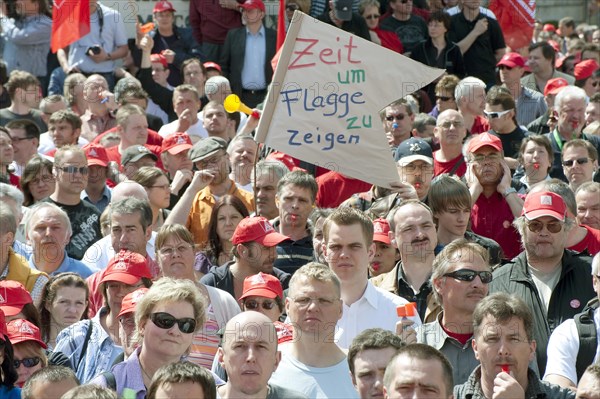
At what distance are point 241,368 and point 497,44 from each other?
422 inches

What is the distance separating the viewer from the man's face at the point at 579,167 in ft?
36.6

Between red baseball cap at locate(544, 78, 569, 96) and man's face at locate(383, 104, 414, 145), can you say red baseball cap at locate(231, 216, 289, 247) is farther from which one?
red baseball cap at locate(544, 78, 569, 96)

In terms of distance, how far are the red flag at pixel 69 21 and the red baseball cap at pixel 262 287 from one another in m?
7.42

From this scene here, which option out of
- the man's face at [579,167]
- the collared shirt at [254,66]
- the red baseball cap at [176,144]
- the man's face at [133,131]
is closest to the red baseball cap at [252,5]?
the collared shirt at [254,66]

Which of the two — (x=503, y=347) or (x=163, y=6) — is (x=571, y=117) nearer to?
(x=163, y=6)

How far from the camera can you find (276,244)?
931 centimetres

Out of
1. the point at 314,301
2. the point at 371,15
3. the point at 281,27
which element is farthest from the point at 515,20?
the point at 314,301

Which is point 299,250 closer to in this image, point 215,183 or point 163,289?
point 215,183

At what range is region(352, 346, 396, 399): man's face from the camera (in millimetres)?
6715

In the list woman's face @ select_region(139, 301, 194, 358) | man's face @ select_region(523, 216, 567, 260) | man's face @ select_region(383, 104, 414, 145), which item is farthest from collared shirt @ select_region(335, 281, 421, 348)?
man's face @ select_region(383, 104, 414, 145)

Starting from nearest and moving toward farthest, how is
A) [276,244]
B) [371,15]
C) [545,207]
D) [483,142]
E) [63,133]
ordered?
[545,207] → [276,244] → [483,142] → [63,133] → [371,15]

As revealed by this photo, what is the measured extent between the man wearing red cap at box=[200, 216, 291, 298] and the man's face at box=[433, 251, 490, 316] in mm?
1711

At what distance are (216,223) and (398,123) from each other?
306cm

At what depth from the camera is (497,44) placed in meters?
16.6
